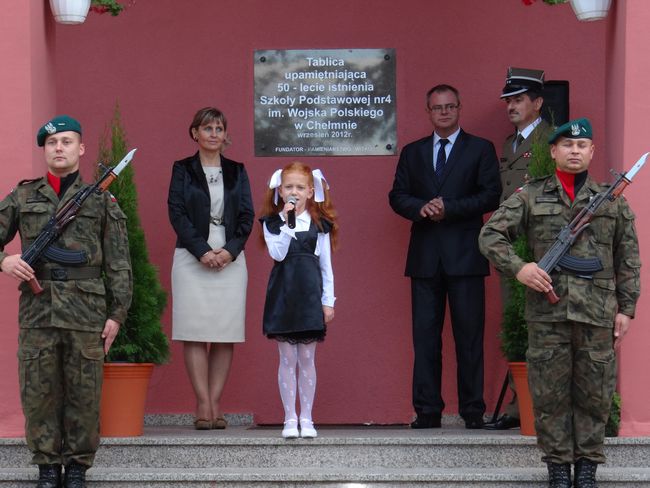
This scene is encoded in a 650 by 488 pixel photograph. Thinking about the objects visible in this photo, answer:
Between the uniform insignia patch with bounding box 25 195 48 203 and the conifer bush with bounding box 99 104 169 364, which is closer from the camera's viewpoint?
the uniform insignia patch with bounding box 25 195 48 203

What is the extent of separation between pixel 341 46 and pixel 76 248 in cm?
292

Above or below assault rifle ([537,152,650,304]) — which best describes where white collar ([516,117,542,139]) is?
above

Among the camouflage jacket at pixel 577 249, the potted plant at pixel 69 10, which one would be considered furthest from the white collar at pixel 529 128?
the potted plant at pixel 69 10

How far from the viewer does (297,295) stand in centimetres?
777

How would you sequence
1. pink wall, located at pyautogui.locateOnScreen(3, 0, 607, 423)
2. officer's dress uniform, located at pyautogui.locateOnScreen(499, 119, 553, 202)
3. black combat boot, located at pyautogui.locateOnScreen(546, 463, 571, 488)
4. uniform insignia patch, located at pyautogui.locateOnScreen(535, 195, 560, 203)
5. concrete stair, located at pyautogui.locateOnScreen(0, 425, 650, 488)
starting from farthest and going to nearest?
pink wall, located at pyautogui.locateOnScreen(3, 0, 607, 423), officer's dress uniform, located at pyautogui.locateOnScreen(499, 119, 553, 202), concrete stair, located at pyautogui.locateOnScreen(0, 425, 650, 488), uniform insignia patch, located at pyautogui.locateOnScreen(535, 195, 560, 203), black combat boot, located at pyautogui.locateOnScreen(546, 463, 571, 488)

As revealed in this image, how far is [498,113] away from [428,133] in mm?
479

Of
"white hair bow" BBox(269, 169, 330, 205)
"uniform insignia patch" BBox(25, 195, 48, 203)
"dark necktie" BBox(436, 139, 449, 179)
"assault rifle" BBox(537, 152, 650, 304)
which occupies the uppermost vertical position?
"dark necktie" BBox(436, 139, 449, 179)

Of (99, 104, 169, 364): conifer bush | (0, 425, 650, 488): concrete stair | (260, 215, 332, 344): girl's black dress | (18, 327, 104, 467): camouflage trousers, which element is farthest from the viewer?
(99, 104, 169, 364): conifer bush

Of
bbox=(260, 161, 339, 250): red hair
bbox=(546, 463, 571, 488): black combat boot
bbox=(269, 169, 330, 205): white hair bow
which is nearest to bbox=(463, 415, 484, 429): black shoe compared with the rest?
bbox=(260, 161, 339, 250): red hair

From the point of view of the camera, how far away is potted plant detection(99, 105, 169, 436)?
777cm

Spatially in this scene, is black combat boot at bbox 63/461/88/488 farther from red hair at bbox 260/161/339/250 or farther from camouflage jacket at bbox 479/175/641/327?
camouflage jacket at bbox 479/175/641/327

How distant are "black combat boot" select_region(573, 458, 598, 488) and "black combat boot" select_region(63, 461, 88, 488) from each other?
7.99ft

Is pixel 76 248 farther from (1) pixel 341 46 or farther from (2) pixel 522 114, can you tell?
(2) pixel 522 114

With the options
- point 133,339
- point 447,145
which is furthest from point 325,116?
point 133,339
